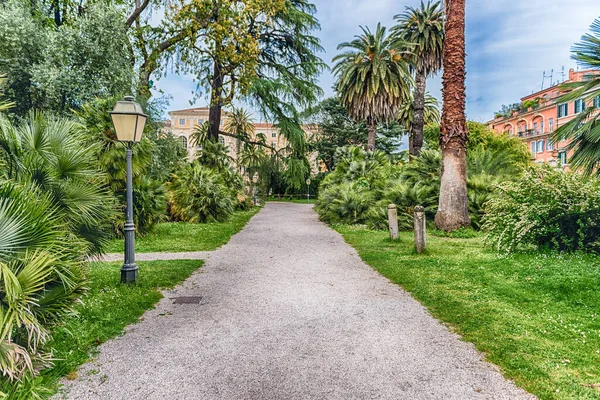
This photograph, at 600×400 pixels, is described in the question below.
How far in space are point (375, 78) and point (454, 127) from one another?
1277 centimetres

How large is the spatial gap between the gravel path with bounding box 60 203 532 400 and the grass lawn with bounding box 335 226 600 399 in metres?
0.25

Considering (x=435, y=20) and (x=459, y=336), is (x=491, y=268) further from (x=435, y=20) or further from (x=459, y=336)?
(x=435, y=20)

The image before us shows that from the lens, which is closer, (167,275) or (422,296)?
(422,296)

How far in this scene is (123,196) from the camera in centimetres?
1005

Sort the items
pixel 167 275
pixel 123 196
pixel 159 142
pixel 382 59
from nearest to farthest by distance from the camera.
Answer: pixel 167 275, pixel 123 196, pixel 159 142, pixel 382 59

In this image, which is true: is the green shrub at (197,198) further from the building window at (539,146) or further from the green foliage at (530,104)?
the green foliage at (530,104)

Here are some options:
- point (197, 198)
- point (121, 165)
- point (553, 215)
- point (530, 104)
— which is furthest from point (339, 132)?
point (553, 215)

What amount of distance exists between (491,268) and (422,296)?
2.08 meters

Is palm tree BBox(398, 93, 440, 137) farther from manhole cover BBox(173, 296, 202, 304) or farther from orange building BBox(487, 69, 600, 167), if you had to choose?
manhole cover BBox(173, 296, 202, 304)

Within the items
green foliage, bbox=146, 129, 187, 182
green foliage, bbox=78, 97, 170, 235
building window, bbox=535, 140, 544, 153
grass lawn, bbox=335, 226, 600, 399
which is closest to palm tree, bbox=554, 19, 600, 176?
grass lawn, bbox=335, 226, 600, 399

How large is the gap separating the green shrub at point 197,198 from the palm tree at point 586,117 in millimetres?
13024

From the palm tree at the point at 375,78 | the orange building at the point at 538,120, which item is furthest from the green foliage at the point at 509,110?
the palm tree at the point at 375,78

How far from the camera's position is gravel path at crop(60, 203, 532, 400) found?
8.82 feet

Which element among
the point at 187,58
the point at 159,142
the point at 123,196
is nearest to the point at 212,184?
the point at 159,142
